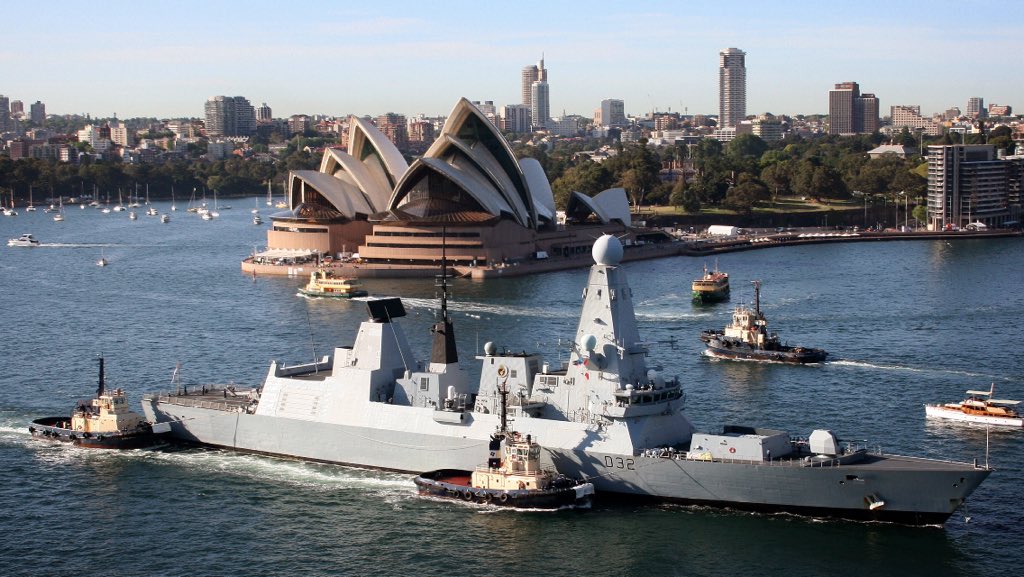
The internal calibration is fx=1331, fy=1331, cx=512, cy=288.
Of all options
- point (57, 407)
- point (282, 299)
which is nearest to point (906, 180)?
point (282, 299)

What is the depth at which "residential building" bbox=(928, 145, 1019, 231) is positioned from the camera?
286ft

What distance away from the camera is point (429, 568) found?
20.9m

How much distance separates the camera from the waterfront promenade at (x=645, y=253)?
206 feet

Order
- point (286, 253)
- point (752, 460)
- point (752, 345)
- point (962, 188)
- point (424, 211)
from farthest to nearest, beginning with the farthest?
point (962, 188)
point (286, 253)
point (424, 211)
point (752, 345)
point (752, 460)

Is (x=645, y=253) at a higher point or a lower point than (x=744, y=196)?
lower

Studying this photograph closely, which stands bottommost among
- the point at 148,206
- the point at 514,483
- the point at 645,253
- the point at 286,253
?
the point at 514,483

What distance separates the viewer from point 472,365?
1357 inches

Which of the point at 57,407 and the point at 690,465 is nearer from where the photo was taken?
the point at 690,465

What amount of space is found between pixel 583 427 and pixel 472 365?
→ 36.1ft

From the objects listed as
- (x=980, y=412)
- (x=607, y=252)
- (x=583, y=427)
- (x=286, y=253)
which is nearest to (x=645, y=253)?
(x=286, y=253)

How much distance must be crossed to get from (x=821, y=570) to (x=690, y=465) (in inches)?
123

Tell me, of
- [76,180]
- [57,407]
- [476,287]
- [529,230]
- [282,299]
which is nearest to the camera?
[57,407]

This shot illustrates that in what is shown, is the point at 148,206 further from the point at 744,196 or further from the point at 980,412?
the point at 980,412

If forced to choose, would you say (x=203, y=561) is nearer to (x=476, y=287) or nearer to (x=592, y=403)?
(x=592, y=403)
